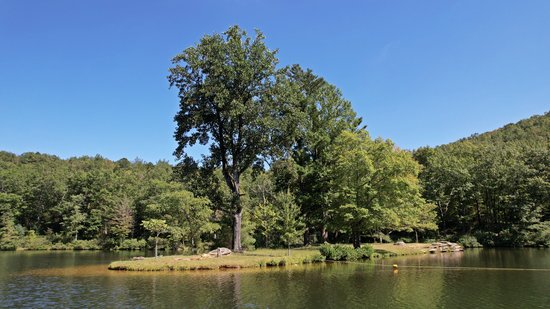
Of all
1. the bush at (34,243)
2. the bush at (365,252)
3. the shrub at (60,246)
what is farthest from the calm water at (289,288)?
the bush at (34,243)

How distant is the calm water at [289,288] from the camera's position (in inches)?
661

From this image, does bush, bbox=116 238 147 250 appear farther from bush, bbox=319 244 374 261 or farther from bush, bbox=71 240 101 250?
bush, bbox=319 244 374 261

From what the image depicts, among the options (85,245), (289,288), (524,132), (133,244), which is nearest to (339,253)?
(289,288)

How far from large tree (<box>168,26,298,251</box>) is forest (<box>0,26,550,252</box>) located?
11 cm

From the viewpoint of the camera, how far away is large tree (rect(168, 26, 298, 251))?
36.4 m

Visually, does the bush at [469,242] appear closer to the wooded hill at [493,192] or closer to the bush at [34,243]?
the wooded hill at [493,192]

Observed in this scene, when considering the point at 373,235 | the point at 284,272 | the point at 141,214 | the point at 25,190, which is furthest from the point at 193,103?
the point at 25,190

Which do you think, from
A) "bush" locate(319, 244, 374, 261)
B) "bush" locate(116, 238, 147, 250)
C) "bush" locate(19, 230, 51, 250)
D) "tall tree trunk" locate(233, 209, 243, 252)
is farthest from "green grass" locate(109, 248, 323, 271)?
"bush" locate(19, 230, 51, 250)

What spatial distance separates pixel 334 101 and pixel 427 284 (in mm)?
30807

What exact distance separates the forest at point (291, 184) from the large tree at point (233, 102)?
0.36 feet

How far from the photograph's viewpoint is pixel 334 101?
49.1 metres

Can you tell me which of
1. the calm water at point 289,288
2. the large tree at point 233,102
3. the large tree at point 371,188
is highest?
the large tree at point 233,102

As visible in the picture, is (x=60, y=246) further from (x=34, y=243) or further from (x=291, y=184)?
(x=291, y=184)

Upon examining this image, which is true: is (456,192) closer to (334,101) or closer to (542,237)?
(542,237)
